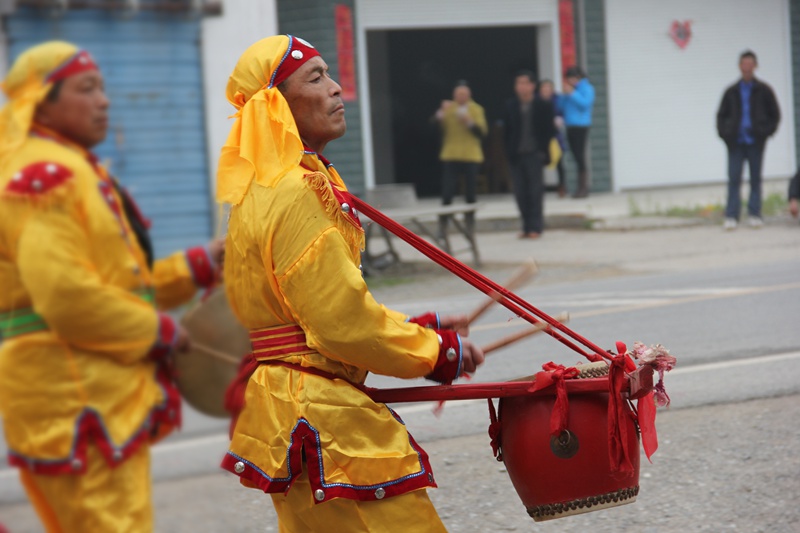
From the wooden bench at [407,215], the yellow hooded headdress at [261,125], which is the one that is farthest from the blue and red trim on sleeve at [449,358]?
the wooden bench at [407,215]

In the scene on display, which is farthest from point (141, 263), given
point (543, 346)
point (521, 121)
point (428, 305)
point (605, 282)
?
point (521, 121)

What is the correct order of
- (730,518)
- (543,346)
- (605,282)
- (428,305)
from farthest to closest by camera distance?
(605,282), (428,305), (543,346), (730,518)

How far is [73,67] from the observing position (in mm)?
3338

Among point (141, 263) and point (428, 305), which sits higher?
point (141, 263)

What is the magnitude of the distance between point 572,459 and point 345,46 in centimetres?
1841

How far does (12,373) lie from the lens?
10.9 feet

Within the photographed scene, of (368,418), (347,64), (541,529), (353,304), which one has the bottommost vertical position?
(541,529)

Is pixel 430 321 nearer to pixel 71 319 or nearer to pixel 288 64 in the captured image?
pixel 288 64

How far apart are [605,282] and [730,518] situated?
7789 mm

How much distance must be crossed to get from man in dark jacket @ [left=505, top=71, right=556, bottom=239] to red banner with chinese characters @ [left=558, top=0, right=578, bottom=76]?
664cm

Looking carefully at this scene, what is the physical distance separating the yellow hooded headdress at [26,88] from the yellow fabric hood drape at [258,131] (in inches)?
18.6

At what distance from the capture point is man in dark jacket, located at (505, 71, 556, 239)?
1600cm

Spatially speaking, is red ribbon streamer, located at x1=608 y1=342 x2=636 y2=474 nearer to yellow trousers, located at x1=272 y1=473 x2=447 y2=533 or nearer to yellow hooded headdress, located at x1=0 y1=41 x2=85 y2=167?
yellow trousers, located at x1=272 y1=473 x2=447 y2=533

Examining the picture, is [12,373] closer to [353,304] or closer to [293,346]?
[293,346]
